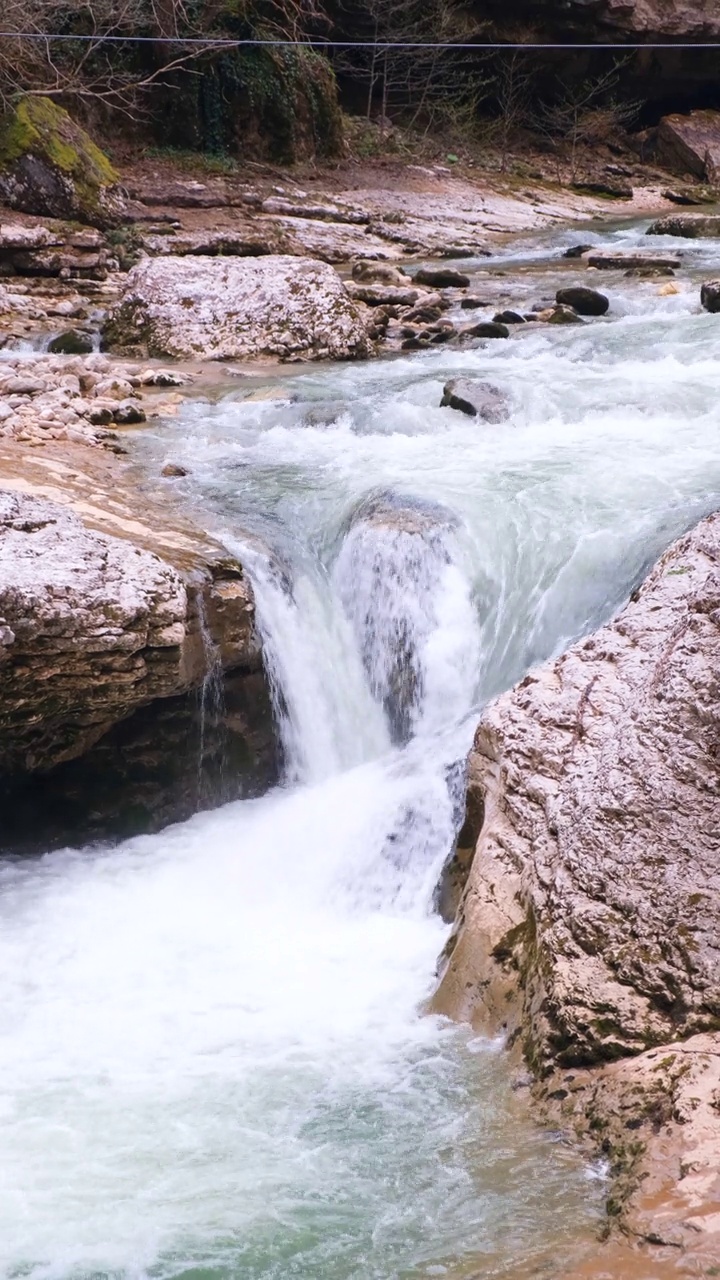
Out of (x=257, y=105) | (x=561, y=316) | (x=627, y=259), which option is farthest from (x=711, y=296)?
(x=257, y=105)

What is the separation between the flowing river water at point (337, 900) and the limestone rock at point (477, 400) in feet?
0.38

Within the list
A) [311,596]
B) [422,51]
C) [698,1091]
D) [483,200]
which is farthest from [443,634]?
[422,51]

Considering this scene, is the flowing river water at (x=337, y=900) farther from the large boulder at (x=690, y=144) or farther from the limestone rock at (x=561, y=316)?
the large boulder at (x=690, y=144)

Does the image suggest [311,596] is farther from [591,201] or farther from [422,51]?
[422,51]

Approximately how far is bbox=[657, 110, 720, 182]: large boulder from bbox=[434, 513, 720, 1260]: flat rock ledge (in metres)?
25.1

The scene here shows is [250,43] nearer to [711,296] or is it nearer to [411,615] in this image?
[711,296]

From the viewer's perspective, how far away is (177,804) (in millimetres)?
5672

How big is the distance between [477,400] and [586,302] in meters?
4.05

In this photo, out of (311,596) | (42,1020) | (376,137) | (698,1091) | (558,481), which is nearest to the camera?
(698,1091)

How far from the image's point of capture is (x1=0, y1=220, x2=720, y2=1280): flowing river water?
2848mm

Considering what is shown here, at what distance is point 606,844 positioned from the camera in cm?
345

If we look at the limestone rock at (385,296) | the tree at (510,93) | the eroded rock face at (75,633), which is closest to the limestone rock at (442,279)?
the limestone rock at (385,296)

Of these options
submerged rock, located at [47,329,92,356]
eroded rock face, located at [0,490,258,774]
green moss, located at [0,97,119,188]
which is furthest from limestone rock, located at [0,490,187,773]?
green moss, located at [0,97,119,188]

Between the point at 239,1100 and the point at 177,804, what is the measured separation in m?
2.36
